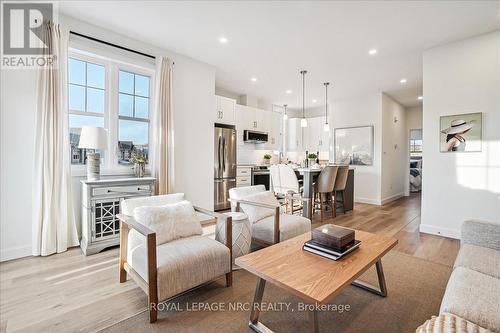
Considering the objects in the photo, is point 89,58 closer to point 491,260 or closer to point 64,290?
point 64,290

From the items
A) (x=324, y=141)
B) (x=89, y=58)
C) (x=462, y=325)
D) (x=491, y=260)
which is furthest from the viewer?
(x=324, y=141)

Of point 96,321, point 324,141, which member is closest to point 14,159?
point 96,321

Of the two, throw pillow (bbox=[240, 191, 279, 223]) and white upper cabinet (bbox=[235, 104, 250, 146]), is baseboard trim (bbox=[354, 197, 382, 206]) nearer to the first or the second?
white upper cabinet (bbox=[235, 104, 250, 146])

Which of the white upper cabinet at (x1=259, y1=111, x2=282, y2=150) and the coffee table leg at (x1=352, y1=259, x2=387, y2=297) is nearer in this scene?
the coffee table leg at (x1=352, y1=259, x2=387, y2=297)

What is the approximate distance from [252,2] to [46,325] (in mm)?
3383

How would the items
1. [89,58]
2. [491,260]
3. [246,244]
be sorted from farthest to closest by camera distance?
[89,58]
[246,244]
[491,260]

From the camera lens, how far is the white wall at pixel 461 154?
3.14 metres

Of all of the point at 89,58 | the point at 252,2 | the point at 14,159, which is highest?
the point at 252,2

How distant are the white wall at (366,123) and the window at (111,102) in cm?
516

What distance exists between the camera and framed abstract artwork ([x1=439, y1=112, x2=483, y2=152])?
128 inches

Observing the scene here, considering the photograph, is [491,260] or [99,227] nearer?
[491,260]

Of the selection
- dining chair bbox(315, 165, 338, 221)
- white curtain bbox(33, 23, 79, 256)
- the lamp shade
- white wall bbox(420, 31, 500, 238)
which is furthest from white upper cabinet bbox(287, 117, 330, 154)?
white curtain bbox(33, 23, 79, 256)

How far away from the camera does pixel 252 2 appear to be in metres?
2.56

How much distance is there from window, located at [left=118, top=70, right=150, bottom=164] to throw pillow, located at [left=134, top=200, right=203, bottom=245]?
1810 millimetres
